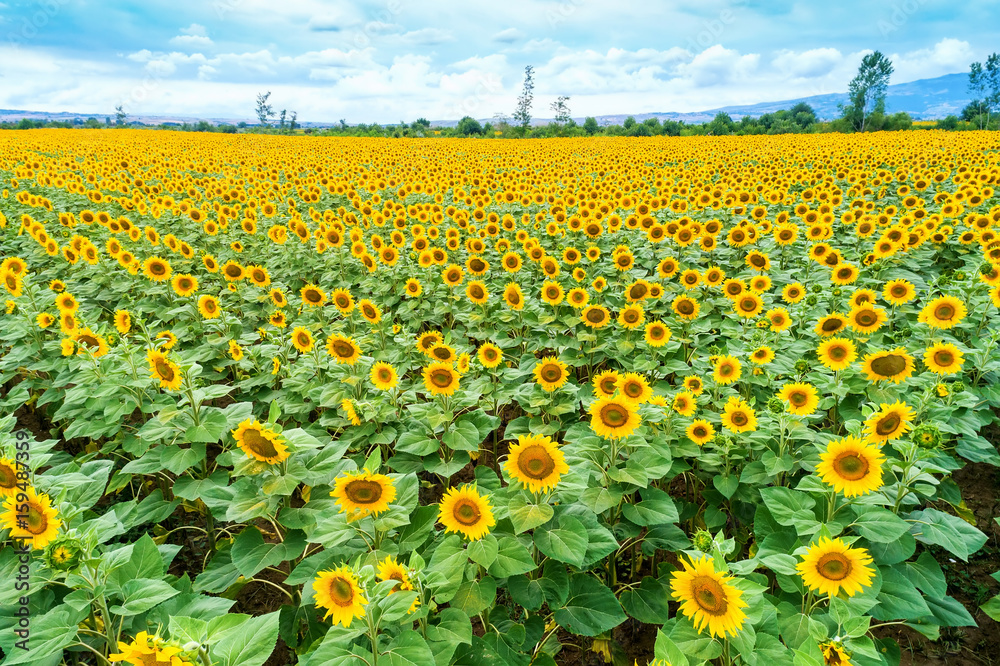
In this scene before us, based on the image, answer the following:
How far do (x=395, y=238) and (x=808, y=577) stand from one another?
24.2 ft

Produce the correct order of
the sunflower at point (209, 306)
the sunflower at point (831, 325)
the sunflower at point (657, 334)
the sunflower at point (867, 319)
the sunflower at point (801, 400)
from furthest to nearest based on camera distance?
1. the sunflower at point (209, 306)
2. the sunflower at point (657, 334)
3. the sunflower at point (867, 319)
4. the sunflower at point (831, 325)
5. the sunflower at point (801, 400)

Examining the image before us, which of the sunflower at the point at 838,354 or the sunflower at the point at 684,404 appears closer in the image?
the sunflower at the point at 684,404

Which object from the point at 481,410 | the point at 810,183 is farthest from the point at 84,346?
the point at 810,183

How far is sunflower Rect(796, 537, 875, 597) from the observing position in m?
2.06

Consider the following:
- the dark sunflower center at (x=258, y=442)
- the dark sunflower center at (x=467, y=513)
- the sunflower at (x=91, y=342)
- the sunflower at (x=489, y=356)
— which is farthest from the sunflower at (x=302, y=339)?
the dark sunflower center at (x=467, y=513)

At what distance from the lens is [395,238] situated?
821 cm

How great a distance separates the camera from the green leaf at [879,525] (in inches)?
93.1

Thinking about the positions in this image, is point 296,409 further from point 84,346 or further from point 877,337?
point 877,337

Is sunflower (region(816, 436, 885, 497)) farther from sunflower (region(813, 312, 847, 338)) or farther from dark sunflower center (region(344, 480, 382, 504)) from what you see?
dark sunflower center (region(344, 480, 382, 504))

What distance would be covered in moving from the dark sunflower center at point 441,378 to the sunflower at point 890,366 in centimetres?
307

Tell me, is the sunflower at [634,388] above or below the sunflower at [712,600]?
above

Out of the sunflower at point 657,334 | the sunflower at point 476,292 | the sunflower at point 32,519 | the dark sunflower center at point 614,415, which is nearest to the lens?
the sunflower at point 32,519

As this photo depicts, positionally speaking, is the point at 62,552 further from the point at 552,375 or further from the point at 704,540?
the point at 552,375

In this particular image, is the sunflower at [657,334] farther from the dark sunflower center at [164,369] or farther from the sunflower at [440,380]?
the dark sunflower center at [164,369]
